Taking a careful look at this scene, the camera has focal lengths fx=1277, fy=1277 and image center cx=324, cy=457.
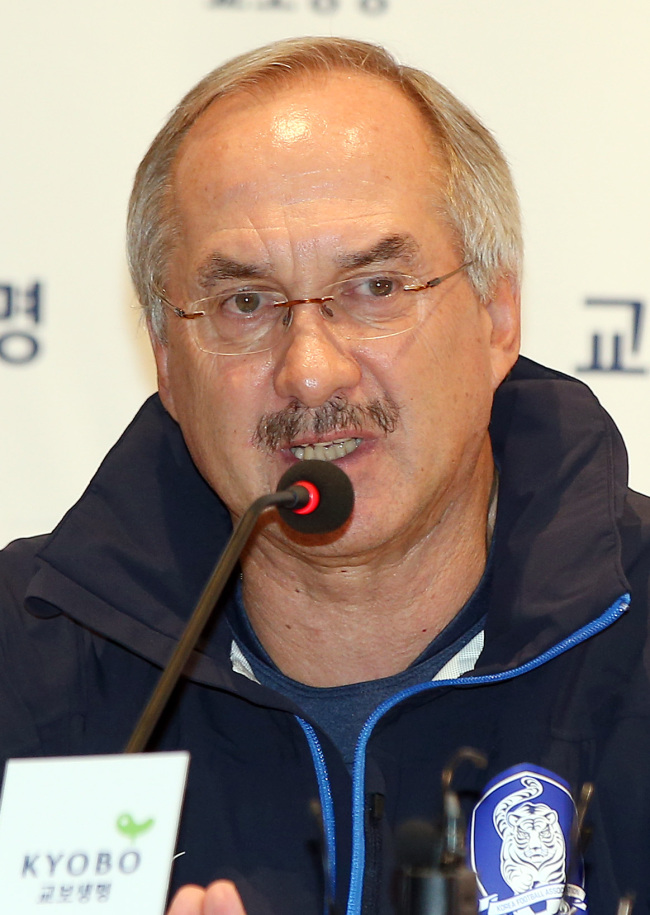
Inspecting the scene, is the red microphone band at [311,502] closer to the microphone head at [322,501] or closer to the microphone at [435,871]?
the microphone head at [322,501]

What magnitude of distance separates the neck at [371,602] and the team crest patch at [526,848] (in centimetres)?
44

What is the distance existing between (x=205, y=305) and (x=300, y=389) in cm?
31

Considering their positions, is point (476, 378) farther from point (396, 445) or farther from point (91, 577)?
point (91, 577)

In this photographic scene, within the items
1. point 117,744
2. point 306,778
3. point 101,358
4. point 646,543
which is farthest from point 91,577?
point 646,543

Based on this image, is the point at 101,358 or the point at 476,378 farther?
the point at 101,358

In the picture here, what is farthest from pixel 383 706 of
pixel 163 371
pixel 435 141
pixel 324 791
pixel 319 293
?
pixel 435 141

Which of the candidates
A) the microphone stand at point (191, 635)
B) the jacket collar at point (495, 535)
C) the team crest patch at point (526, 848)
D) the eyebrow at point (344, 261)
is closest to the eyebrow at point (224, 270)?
the eyebrow at point (344, 261)

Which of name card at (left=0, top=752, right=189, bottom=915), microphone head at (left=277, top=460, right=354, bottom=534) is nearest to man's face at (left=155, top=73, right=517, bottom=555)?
microphone head at (left=277, top=460, right=354, bottom=534)

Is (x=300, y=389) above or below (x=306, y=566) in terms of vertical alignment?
above

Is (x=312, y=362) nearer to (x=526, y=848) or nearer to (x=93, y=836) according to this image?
(x=526, y=848)

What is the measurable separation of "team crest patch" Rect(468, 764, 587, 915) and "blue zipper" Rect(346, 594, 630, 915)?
193 mm

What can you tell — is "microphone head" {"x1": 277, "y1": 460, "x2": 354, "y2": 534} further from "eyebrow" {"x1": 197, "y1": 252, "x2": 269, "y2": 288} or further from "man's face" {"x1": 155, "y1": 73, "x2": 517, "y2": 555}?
"eyebrow" {"x1": 197, "y1": 252, "x2": 269, "y2": 288}

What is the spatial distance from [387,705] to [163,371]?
2.53 feet

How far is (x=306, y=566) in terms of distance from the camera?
2.11 metres
